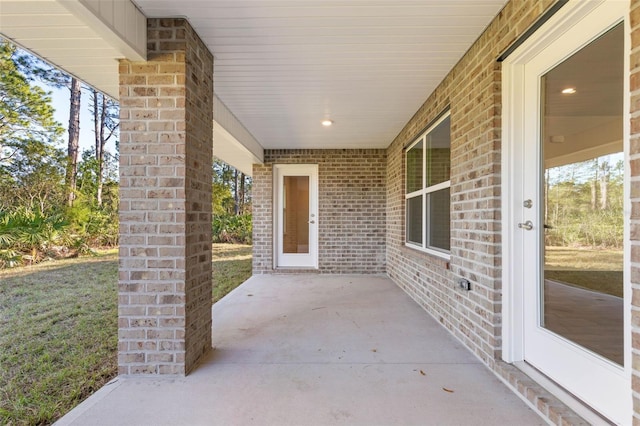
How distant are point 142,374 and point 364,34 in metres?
2.90

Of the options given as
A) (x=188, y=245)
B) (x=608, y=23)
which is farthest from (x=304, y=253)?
(x=608, y=23)

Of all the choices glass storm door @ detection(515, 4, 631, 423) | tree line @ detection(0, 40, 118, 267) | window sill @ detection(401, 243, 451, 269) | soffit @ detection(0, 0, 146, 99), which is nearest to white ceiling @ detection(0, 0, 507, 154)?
soffit @ detection(0, 0, 146, 99)

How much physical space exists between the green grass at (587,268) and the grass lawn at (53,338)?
315 centimetres

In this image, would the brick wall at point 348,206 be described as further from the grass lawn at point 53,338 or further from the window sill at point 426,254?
the grass lawn at point 53,338

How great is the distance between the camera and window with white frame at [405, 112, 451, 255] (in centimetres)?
334

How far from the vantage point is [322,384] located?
201 cm

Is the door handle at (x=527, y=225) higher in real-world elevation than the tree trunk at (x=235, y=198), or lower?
lower

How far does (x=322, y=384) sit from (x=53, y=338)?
2977mm

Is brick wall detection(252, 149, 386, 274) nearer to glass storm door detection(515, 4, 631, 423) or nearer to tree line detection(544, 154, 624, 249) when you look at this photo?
glass storm door detection(515, 4, 631, 423)

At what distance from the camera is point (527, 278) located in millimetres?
2018

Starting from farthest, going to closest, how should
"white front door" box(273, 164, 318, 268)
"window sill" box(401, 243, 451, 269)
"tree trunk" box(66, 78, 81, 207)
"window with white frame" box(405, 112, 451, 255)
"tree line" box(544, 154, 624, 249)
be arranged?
"tree trunk" box(66, 78, 81, 207)
"white front door" box(273, 164, 318, 268)
"window with white frame" box(405, 112, 451, 255)
"window sill" box(401, 243, 451, 269)
"tree line" box(544, 154, 624, 249)

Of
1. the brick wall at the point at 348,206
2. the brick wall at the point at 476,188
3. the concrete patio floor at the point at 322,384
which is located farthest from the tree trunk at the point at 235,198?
the brick wall at the point at 476,188

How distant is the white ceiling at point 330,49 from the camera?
2023mm

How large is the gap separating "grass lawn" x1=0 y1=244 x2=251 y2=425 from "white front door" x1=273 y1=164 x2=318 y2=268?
1213 millimetres
